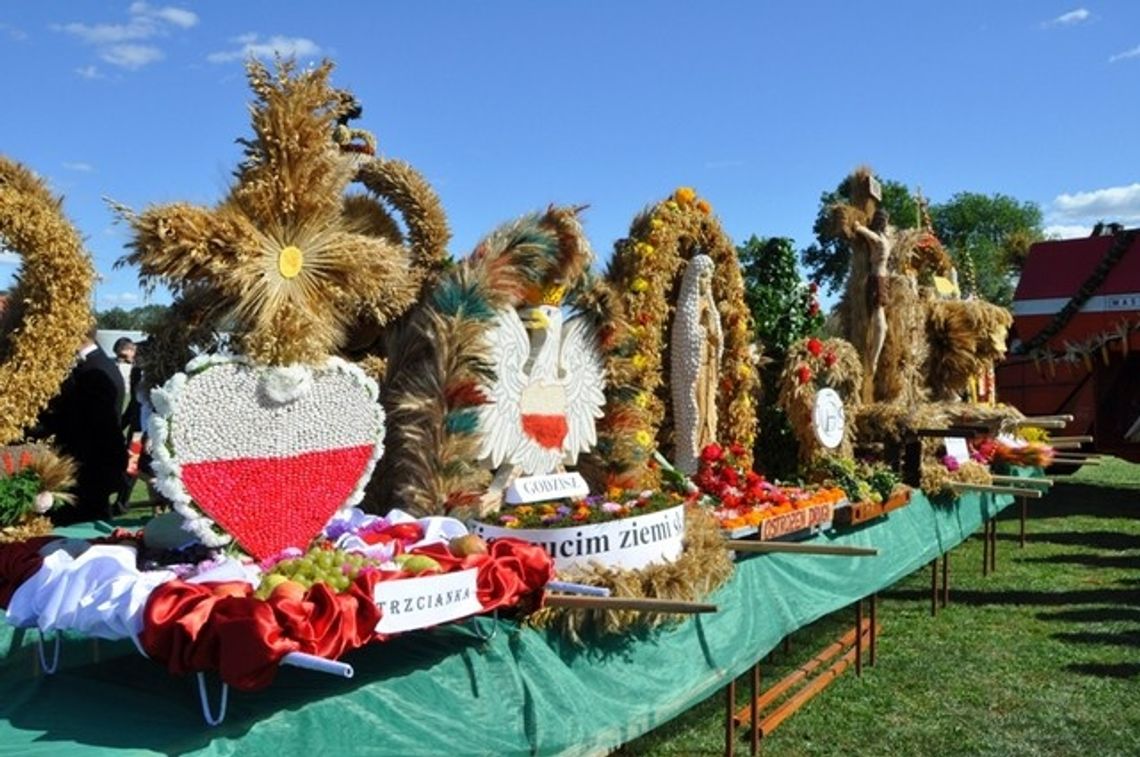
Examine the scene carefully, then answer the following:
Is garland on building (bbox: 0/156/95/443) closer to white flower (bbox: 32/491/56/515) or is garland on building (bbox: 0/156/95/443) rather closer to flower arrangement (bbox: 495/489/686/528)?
white flower (bbox: 32/491/56/515)

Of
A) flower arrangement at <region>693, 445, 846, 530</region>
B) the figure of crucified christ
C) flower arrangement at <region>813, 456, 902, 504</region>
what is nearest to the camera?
flower arrangement at <region>693, 445, 846, 530</region>

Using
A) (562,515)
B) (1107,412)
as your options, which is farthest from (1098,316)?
(562,515)

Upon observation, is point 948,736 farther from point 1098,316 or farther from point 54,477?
point 1098,316

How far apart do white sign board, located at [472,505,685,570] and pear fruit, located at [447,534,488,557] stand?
1.75 feet

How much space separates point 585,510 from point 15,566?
1855 mm

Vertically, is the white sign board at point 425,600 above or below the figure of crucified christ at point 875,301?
below

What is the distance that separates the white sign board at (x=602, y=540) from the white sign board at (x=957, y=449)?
4.94 m

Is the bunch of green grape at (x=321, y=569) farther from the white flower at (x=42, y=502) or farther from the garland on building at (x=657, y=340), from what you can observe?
the garland on building at (x=657, y=340)

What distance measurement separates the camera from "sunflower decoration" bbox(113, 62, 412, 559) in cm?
279

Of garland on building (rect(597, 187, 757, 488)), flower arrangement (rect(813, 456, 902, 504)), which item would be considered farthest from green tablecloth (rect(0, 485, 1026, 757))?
flower arrangement (rect(813, 456, 902, 504))

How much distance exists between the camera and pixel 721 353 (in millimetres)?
6297

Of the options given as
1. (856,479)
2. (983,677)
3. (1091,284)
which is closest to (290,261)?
(856,479)

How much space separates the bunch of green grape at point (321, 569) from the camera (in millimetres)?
2596

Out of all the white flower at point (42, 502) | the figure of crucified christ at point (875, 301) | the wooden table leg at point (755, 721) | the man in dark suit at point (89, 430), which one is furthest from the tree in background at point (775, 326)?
the white flower at point (42, 502)
